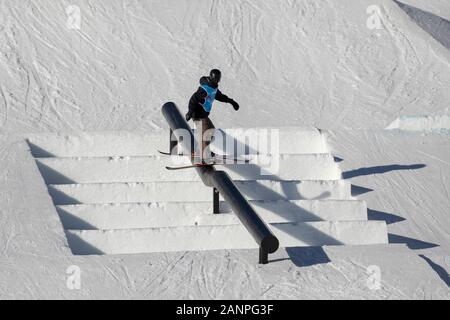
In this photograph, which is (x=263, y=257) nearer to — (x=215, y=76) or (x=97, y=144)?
(x=215, y=76)

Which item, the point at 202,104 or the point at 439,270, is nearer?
the point at 439,270

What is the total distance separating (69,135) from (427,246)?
14.6 ft

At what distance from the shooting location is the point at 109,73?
16.6m

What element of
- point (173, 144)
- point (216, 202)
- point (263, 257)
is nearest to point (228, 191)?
point (216, 202)

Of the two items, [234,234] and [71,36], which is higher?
[71,36]

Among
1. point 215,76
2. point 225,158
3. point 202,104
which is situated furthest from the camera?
point 225,158

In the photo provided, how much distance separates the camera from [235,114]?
1566 cm

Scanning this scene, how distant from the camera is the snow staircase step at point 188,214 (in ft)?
42.4

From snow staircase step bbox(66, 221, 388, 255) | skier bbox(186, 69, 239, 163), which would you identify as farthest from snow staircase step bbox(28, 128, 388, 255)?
skier bbox(186, 69, 239, 163)

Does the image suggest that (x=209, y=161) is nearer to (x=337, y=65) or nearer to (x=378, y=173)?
(x=378, y=173)

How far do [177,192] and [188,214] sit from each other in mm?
485
